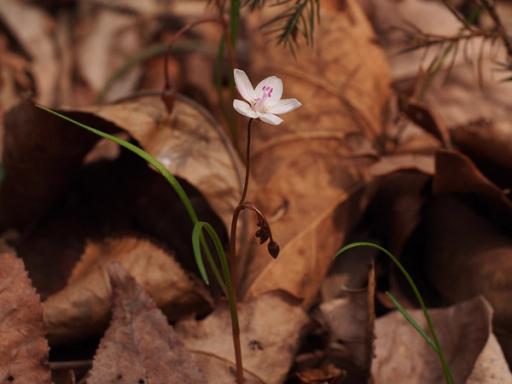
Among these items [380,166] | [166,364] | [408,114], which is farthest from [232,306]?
[408,114]

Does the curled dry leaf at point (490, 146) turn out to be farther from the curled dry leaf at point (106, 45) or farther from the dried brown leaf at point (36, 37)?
the dried brown leaf at point (36, 37)

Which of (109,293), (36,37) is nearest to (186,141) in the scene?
(109,293)

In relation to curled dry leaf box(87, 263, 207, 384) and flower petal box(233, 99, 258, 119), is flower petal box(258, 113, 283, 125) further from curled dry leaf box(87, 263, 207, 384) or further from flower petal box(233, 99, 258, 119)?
curled dry leaf box(87, 263, 207, 384)

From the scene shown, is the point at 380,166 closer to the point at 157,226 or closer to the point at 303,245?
the point at 303,245

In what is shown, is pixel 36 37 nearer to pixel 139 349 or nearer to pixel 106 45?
pixel 106 45

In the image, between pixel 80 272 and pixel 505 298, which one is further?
pixel 80 272

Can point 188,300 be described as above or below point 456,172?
below
